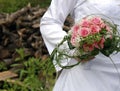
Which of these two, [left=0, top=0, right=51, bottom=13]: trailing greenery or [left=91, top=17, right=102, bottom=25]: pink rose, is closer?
[left=91, top=17, right=102, bottom=25]: pink rose

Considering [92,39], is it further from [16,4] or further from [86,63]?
[16,4]

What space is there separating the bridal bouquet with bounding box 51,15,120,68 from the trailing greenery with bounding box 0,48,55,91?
9.10ft

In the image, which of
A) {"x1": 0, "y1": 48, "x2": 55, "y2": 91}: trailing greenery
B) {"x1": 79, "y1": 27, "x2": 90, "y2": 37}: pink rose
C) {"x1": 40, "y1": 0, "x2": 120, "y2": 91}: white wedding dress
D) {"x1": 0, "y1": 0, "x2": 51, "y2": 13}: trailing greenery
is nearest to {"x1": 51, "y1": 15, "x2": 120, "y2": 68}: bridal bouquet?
{"x1": 79, "y1": 27, "x2": 90, "y2": 37}: pink rose

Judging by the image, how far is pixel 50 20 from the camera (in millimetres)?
2953

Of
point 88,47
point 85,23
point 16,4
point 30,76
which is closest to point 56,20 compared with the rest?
point 85,23

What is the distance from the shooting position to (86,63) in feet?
9.09

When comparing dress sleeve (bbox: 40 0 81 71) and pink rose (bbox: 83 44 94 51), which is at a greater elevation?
dress sleeve (bbox: 40 0 81 71)

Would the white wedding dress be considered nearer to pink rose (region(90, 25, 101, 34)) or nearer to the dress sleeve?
the dress sleeve

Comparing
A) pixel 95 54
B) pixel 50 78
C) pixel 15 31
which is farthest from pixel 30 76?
pixel 95 54

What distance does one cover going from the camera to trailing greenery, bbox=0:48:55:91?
5543 mm

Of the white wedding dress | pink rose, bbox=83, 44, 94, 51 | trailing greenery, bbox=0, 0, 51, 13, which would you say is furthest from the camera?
trailing greenery, bbox=0, 0, 51, 13

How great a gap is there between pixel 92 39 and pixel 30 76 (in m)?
3.31

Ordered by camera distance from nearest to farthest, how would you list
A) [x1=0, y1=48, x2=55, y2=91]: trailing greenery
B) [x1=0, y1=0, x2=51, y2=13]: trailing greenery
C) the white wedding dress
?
the white wedding dress < [x1=0, y1=48, x2=55, y2=91]: trailing greenery < [x1=0, y1=0, x2=51, y2=13]: trailing greenery

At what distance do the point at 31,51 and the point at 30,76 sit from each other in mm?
552
